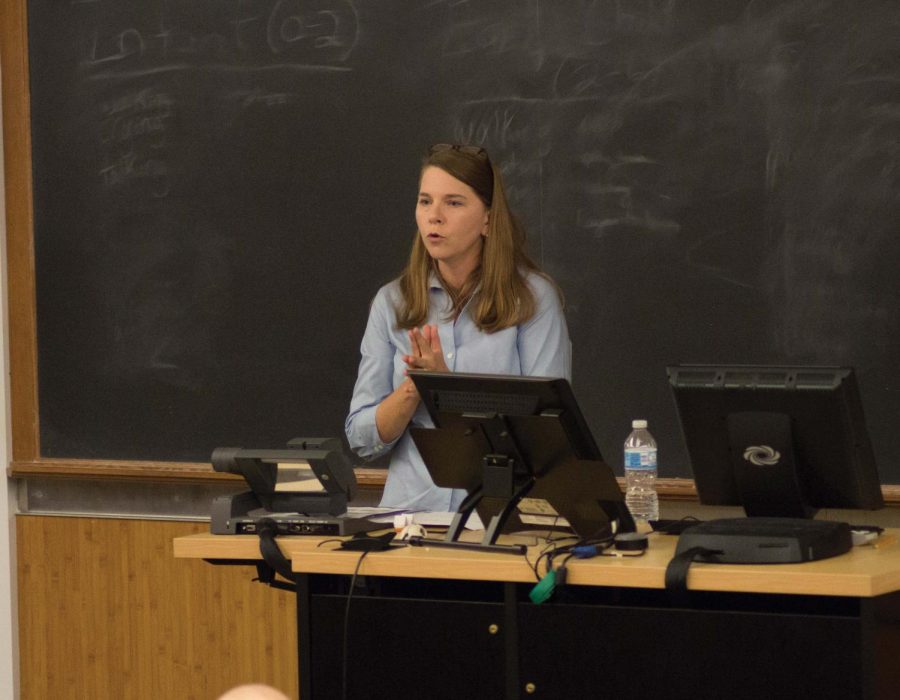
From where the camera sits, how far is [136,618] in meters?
4.55

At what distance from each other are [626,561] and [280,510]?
0.87m

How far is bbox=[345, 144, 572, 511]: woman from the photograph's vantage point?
323 centimetres

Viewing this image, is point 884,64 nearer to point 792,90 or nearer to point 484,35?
point 792,90

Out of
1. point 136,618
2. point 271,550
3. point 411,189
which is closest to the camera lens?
point 271,550

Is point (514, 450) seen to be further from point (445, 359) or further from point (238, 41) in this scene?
point (238, 41)

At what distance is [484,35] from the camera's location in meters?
4.03

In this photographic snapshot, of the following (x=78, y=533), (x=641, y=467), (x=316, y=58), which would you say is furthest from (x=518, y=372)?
(x=78, y=533)

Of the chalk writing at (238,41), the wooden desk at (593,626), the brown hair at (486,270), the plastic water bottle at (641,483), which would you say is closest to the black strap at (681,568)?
the wooden desk at (593,626)

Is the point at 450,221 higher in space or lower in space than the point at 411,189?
lower

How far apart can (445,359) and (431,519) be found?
1.47 ft

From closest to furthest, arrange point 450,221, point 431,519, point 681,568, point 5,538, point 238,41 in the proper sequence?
point 681,568 → point 431,519 → point 450,221 → point 238,41 → point 5,538

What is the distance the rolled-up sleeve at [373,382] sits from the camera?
10.5 feet

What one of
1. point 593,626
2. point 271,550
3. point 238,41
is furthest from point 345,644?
point 238,41

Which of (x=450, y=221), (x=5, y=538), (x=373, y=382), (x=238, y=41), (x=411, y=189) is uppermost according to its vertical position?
(x=238, y=41)
